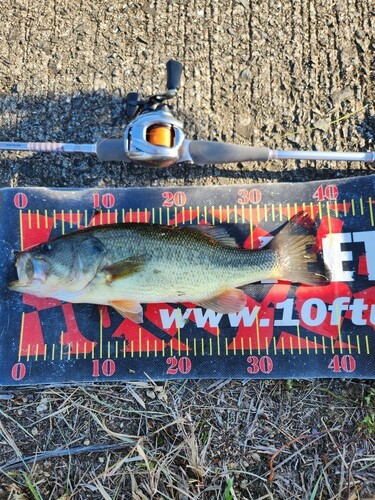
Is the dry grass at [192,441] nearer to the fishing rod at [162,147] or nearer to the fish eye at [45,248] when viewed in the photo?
the fish eye at [45,248]

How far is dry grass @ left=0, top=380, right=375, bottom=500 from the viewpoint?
286 cm

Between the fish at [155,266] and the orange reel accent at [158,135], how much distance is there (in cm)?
53

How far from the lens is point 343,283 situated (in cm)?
299

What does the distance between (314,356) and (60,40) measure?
300 centimetres

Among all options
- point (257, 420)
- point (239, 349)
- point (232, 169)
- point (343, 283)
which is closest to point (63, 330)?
point (239, 349)

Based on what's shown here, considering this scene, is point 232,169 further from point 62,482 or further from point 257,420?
point 62,482

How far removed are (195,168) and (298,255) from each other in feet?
3.18

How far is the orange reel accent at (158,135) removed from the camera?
9.17ft

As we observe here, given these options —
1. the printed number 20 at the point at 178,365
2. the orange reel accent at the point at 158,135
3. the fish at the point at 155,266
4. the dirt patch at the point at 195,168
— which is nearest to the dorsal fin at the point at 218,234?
the fish at the point at 155,266

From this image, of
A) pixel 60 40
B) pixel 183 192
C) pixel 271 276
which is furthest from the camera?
pixel 60 40

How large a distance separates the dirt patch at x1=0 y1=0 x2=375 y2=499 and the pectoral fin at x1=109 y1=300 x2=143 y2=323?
510 millimetres

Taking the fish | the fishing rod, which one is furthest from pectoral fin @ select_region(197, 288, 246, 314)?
the fishing rod

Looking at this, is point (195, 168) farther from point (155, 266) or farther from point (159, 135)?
point (155, 266)

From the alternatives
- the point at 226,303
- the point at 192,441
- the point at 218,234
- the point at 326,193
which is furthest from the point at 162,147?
the point at 192,441
